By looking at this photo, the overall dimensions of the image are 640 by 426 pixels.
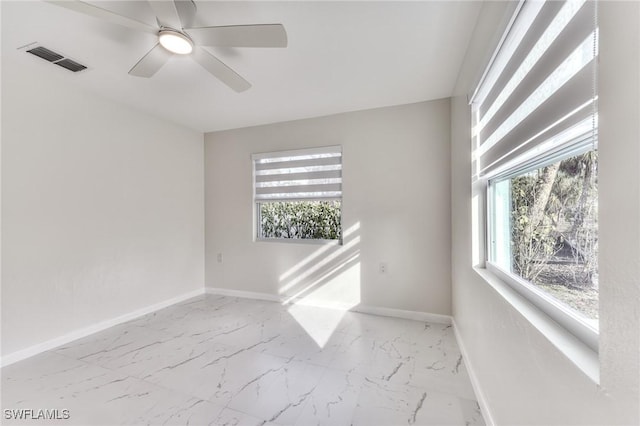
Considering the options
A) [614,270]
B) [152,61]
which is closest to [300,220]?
[152,61]

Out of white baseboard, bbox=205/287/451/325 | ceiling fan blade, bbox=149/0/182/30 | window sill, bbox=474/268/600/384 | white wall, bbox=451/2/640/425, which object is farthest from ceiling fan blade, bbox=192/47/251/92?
white baseboard, bbox=205/287/451/325

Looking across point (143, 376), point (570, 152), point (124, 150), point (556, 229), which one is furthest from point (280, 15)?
point (143, 376)

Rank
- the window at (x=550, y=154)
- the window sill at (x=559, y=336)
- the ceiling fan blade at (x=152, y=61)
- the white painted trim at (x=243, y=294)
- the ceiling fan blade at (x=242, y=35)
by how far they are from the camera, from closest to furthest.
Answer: the window sill at (x=559, y=336), the window at (x=550, y=154), the ceiling fan blade at (x=242, y=35), the ceiling fan blade at (x=152, y=61), the white painted trim at (x=243, y=294)

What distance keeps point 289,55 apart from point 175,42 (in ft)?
2.53

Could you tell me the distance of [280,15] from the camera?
5.25 ft

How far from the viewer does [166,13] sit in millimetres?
1392

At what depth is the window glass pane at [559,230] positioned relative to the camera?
2.64 feet

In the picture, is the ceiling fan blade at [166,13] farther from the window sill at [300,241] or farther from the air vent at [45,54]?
the window sill at [300,241]

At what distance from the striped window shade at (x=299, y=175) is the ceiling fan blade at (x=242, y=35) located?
173 cm

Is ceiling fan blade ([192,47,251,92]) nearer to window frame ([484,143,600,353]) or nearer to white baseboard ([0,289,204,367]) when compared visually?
window frame ([484,143,600,353])

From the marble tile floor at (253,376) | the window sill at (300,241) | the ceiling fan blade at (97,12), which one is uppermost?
the ceiling fan blade at (97,12)

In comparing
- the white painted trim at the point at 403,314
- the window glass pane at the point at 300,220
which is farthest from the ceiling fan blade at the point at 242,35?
the white painted trim at the point at 403,314

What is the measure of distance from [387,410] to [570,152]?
5.22 feet

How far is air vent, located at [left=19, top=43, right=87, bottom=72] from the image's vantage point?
1.90 metres
